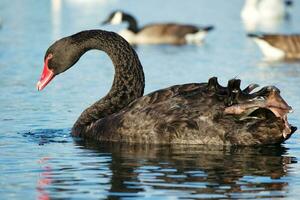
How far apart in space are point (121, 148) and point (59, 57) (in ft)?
6.58

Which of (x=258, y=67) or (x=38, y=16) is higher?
(x=38, y=16)

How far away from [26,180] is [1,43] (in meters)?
18.7

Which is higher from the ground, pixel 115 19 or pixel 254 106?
pixel 115 19

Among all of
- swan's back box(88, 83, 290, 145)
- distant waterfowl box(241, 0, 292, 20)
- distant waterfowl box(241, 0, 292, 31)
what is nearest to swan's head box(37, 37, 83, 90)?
swan's back box(88, 83, 290, 145)

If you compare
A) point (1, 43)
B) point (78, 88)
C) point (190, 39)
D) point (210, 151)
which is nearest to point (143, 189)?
point (210, 151)

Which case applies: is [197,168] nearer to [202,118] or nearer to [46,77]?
[202,118]

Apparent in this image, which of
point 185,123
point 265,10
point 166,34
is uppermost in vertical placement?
point 265,10

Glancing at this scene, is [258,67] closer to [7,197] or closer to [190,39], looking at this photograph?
[190,39]

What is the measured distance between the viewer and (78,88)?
18.4m

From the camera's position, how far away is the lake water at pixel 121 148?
9406mm

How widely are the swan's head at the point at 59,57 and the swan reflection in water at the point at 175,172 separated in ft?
4.37

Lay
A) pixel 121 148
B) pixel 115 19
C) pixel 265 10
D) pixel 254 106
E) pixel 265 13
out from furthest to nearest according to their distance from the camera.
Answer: pixel 265 10 < pixel 265 13 < pixel 115 19 < pixel 121 148 < pixel 254 106

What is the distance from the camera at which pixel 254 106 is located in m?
11.4

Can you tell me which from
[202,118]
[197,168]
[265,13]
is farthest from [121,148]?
[265,13]
